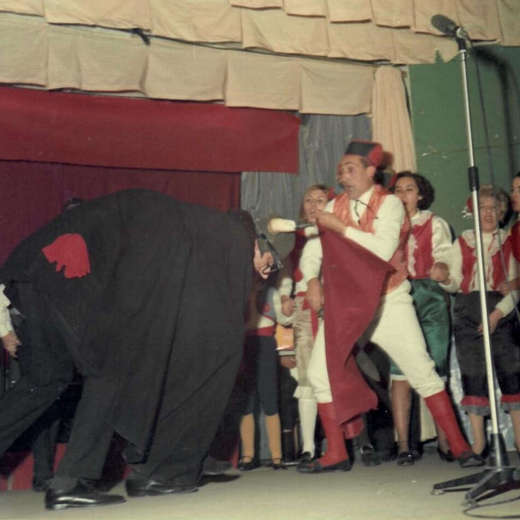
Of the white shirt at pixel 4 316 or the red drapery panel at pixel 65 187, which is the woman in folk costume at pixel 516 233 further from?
the white shirt at pixel 4 316

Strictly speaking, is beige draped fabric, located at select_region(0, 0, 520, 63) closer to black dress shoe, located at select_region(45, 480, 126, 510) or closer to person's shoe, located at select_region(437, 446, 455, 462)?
person's shoe, located at select_region(437, 446, 455, 462)

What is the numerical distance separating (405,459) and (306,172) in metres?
2.26

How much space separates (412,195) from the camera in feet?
18.5

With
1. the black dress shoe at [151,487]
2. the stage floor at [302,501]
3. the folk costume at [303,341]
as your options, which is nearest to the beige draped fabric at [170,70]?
the folk costume at [303,341]

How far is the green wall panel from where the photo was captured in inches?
238

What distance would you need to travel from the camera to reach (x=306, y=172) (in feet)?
20.4

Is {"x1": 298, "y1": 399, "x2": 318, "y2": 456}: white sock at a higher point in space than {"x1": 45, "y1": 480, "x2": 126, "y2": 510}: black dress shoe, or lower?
higher

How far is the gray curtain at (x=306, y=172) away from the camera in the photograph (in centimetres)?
607

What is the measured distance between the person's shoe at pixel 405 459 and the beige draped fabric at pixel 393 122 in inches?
83.3

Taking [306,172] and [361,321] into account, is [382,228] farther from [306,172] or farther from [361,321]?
[306,172]

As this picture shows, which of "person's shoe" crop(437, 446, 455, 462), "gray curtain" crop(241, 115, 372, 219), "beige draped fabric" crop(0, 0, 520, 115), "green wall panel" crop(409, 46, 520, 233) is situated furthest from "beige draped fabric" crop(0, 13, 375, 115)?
"person's shoe" crop(437, 446, 455, 462)

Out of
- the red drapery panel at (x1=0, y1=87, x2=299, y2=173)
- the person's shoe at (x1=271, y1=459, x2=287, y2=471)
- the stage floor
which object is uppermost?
the red drapery panel at (x1=0, y1=87, x2=299, y2=173)

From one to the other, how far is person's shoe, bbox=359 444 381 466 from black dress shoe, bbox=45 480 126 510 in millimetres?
1906

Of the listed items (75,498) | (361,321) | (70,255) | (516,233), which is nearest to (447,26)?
(361,321)
